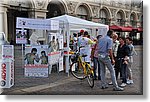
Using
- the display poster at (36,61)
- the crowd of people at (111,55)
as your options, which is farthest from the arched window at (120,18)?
the display poster at (36,61)

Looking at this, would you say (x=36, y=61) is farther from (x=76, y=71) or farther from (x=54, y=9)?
(x=54, y=9)

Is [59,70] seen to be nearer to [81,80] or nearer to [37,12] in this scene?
[81,80]

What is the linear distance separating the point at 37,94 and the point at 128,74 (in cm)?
253

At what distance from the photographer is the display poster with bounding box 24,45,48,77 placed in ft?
20.5

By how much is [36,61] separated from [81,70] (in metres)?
1.59

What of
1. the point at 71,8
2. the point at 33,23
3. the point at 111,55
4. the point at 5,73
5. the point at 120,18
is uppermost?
the point at 71,8

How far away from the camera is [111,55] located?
564 centimetres

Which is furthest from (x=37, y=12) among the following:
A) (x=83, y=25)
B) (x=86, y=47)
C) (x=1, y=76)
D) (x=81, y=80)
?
(x=1, y=76)

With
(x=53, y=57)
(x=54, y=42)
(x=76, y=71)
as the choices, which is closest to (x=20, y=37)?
(x=54, y=42)

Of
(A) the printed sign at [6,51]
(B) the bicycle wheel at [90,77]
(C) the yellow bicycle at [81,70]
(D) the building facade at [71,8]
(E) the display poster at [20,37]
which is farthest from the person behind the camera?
(D) the building facade at [71,8]

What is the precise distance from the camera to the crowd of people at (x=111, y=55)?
5766mm

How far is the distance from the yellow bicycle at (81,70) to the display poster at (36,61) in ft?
3.44

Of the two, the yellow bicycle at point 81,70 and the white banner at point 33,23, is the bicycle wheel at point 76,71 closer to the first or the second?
the yellow bicycle at point 81,70

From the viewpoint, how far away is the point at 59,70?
8125mm
